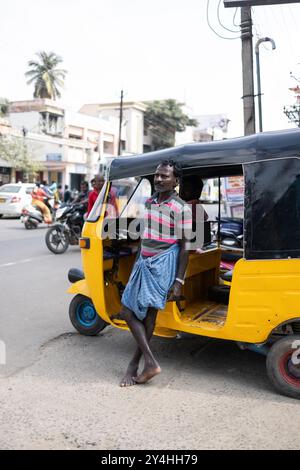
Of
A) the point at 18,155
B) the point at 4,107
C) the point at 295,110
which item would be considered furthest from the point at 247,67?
the point at 4,107

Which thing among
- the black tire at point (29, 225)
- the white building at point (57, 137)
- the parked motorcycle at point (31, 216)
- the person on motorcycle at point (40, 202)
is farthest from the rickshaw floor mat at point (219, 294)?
the white building at point (57, 137)

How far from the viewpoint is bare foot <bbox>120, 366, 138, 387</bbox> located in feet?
12.4

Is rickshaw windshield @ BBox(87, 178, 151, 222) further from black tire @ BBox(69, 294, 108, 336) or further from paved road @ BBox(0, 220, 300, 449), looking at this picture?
paved road @ BBox(0, 220, 300, 449)

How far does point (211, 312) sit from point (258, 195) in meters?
1.37

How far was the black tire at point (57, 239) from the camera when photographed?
11.1m

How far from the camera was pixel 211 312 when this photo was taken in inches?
181

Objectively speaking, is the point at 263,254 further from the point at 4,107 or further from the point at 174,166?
the point at 4,107

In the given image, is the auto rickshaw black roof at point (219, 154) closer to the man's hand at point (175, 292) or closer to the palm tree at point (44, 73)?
the man's hand at point (175, 292)

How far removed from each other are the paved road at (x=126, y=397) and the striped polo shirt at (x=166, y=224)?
108 cm

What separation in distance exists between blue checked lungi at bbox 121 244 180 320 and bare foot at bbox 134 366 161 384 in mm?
398

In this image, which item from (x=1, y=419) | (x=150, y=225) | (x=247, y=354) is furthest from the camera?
(x=247, y=354)
